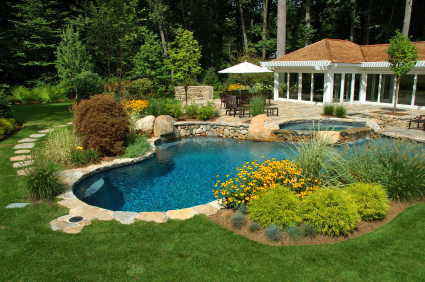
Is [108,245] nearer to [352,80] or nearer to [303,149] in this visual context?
[303,149]

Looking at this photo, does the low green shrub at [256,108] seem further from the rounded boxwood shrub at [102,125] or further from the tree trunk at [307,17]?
the tree trunk at [307,17]

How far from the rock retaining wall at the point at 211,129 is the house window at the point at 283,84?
806 cm

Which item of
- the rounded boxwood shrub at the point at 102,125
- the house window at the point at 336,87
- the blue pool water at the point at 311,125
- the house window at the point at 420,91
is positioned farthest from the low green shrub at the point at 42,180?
the house window at the point at 420,91

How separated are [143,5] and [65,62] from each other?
1237cm

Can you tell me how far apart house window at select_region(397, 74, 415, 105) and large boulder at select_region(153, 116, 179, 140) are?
37.8 ft

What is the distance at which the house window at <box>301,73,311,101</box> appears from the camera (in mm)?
16484

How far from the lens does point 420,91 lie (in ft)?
45.6

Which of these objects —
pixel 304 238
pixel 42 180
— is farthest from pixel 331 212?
pixel 42 180

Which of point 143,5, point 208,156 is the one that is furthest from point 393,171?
point 143,5

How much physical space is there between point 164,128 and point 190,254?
744 centimetres

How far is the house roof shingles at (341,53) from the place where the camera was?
15.2 metres

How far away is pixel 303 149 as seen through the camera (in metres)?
5.02

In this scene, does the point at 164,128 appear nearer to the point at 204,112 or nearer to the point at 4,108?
the point at 204,112

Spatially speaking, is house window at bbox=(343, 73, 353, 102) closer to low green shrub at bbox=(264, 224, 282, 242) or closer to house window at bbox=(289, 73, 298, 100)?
house window at bbox=(289, 73, 298, 100)
